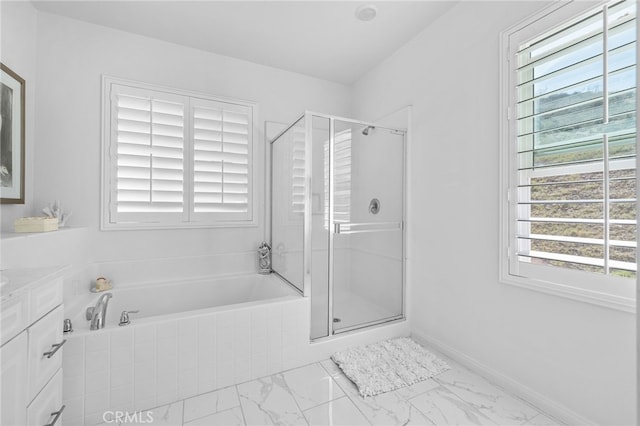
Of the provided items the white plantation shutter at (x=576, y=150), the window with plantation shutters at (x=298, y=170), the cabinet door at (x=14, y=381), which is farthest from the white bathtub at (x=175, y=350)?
the white plantation shutter at (x=576, y=150)

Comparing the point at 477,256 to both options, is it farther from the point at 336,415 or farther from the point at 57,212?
the point at 57,212

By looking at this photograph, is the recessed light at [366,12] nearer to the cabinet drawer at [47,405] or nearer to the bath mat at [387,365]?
the bath mat at [387,365]

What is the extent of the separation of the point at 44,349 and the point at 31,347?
10cm

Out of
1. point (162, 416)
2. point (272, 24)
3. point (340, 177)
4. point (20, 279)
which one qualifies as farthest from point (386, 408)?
point (272, 24)

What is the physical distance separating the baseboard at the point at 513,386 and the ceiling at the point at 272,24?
2.50m

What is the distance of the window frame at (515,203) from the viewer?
4.10 ft

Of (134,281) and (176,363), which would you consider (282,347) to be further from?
(134,281)

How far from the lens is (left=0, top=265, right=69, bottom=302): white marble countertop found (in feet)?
2.92

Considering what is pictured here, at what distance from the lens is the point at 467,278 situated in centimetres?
190

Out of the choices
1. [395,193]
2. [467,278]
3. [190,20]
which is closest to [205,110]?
[190,20]

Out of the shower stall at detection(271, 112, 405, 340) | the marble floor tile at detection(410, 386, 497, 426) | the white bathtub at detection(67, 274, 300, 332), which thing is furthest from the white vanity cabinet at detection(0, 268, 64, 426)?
the marble floor tile at detection(410, 386, 497, 426)

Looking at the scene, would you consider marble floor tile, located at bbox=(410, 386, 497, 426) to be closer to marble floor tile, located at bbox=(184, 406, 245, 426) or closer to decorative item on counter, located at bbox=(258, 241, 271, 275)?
marble floor tile, located at bbox=(184, 406, 245, 426)

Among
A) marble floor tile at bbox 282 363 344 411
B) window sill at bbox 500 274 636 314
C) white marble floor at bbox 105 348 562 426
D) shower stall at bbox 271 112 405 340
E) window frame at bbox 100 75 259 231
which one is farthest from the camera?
window frame at bbox 100 75 259 231

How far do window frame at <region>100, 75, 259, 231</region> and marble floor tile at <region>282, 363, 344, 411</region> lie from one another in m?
1.41
